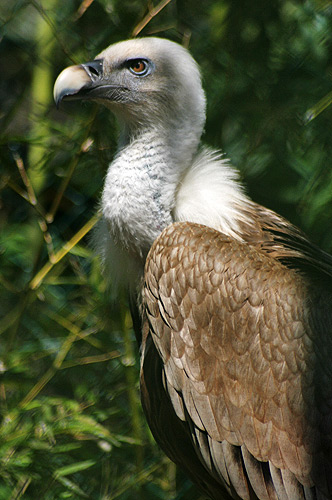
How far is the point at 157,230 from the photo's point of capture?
2152 mm

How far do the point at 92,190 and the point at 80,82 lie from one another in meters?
0.88

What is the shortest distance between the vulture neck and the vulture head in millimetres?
24

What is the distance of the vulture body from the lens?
1903 mm

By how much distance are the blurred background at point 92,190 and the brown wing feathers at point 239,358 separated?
61cm

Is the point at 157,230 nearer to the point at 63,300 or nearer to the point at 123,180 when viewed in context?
the point at 123,180

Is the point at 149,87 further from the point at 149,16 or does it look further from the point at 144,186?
the point at 149,16

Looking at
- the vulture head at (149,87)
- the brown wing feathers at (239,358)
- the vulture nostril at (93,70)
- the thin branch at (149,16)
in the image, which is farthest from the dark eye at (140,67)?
the brown wing feathers at (239,358)

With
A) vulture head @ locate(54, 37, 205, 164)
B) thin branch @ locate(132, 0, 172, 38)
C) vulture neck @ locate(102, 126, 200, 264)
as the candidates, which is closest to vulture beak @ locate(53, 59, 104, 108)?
vulture head @ locate(54, 37, 205, 164)

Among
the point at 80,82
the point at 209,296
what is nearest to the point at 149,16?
the point at 80,82

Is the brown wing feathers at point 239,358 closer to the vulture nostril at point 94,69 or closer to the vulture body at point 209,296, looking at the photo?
the vulture body at point 209,296

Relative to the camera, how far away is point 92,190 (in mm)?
3043

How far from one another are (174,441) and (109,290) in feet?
1.78

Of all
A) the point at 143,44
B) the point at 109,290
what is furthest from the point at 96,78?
the point at 109,290

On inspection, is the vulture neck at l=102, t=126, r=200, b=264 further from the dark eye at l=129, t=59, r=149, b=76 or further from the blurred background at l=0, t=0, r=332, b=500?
the blurred background at l=0, t=0, r=332, b=500
